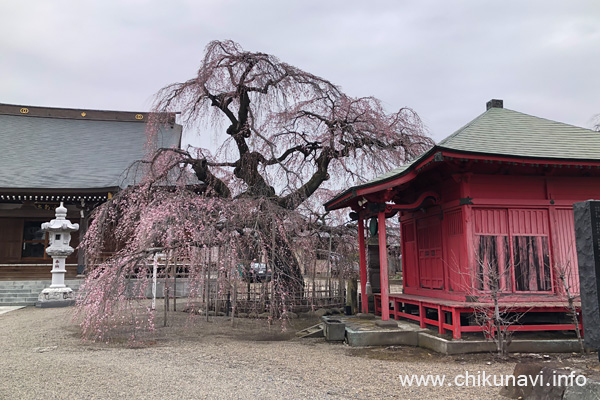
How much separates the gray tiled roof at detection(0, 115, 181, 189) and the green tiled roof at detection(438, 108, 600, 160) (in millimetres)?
12241

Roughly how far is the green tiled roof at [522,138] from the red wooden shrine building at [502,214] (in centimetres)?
2

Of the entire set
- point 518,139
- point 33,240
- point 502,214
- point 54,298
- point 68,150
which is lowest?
point 54,298

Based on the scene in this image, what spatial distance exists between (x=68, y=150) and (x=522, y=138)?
2104 cm

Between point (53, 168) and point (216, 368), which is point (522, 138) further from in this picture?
point (53, 168)

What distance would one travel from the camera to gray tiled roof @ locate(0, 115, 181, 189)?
17516 millimetres

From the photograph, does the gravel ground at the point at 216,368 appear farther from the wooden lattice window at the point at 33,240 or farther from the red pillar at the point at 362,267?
the wooden lattice window at the point at 33,240

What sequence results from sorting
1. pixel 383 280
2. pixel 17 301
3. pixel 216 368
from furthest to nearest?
pixel 17 301 < pixel 383 280 < pixel 216 368

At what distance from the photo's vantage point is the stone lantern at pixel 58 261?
13.5m

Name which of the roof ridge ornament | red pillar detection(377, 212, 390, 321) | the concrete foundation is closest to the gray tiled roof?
red pillar detection(377, 212, 390, 321)

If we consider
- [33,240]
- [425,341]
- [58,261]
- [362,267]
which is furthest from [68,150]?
[425,341]

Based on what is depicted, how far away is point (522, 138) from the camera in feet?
26.9

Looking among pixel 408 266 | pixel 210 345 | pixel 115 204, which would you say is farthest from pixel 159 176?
pixel 408 266

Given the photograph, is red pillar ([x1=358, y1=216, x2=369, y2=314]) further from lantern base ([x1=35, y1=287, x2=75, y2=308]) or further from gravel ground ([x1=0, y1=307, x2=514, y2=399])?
lantern base ([x1=35, y1=287, x2=75, y2=308])

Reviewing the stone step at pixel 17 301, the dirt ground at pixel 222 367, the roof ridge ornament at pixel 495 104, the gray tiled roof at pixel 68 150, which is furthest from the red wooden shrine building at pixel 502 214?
the stone step at pixel 17 301
